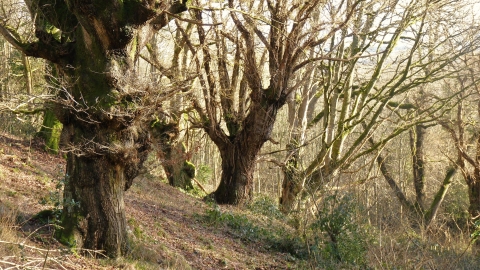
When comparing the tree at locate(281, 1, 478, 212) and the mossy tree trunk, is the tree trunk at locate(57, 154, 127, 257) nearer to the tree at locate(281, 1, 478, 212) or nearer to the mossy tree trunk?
the mossy tree trunk

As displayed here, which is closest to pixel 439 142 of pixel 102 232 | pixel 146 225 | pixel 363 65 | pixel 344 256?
pixel 363 65

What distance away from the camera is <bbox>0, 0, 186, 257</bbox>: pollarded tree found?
6.23m

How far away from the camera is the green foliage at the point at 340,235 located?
9.59 meters

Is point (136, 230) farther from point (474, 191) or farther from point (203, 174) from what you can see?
point (474, 191)

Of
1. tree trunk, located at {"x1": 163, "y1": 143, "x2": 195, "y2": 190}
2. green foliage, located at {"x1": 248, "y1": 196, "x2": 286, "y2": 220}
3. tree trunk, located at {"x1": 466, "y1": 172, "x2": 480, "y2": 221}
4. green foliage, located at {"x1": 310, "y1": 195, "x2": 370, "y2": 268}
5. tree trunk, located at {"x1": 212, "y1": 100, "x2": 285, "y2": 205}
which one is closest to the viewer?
green foliage, located at {"x1": 310, "y1": 195, "x2": 370, "y2": 268}

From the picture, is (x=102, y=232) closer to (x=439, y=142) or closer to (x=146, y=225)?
(x=146, y=225)

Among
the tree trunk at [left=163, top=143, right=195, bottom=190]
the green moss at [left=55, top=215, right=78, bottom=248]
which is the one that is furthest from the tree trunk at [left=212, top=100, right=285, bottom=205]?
the green moss at [left=55, top=215, right=78, bottom=248]

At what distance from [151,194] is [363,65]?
7233 mm

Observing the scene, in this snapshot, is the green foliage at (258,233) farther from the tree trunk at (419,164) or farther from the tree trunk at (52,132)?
the tree trunk at (419,164)

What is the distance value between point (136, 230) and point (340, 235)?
4.17m

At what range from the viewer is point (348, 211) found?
9594 mm

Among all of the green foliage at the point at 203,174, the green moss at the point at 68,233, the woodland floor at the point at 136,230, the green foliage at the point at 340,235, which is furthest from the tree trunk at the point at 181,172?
the green moss at the point at 68,233

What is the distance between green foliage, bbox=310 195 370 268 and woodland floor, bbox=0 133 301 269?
691 mm

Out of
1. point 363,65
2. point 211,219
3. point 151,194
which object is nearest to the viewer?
point 211,219
